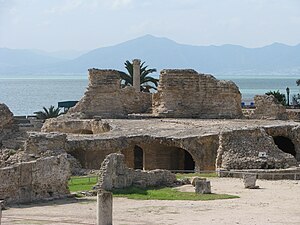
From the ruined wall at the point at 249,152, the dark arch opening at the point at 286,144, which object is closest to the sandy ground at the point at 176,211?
the ruined wall at the point at 249,152

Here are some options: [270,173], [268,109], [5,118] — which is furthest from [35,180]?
[268,109]

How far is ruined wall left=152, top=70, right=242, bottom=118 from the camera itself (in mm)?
51125

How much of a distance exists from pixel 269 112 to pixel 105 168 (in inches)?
948

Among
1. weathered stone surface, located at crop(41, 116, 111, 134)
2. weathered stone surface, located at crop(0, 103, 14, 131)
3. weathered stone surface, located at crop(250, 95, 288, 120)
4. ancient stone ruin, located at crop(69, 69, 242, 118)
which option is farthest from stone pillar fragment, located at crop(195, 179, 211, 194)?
weathered stone surface, located at crop(250, 95, 288, 120)

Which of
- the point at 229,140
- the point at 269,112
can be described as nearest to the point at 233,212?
the point at 229,140

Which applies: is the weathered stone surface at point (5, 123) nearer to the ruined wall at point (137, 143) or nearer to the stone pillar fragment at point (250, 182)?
the ruined wall at point (137, 143)

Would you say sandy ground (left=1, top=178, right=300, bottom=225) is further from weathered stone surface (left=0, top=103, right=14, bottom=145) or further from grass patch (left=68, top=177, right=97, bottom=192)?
weathered stone surface (left=0, top=103, right=14, bottom=145)

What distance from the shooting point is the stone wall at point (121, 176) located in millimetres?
29328

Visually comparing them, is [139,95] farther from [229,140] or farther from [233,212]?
[233,212]

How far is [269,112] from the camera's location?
169ft

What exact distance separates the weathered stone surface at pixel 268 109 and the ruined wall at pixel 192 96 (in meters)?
1.49

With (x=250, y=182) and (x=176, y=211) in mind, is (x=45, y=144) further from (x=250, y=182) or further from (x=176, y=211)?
(x=176, y=211)

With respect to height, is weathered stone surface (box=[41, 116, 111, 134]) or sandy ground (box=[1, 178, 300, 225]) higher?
weathered stone surface (box=[41, 116, 111, 134])

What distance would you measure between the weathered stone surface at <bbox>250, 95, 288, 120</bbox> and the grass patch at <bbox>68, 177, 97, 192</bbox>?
69.4 feet
